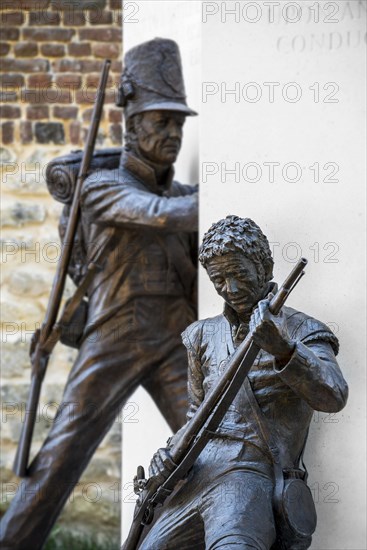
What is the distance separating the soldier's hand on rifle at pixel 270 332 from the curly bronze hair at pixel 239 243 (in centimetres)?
24

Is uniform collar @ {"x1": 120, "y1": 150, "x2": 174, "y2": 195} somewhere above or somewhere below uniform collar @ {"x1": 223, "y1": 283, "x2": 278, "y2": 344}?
above

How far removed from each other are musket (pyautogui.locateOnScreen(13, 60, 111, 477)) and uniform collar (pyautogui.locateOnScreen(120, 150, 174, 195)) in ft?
0.47

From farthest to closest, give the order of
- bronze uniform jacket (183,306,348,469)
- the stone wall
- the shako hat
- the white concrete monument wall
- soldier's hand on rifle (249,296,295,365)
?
the stone wall < the shako hat < the white concrete monument wall < bronze uniform jacket (183,306,348,469) < soldier's hand on rifle (249,296,295,365)

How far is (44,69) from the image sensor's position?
988 cm

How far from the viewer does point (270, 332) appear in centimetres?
471

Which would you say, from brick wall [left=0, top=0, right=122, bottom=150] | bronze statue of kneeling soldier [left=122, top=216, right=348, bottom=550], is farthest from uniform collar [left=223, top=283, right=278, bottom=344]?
brick wall [left=0, top=0, right=122, bottom=150]

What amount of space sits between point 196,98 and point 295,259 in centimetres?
163

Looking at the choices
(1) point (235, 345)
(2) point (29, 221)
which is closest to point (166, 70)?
(1) point (235, 345)

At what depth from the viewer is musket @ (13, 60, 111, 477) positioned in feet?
22.8

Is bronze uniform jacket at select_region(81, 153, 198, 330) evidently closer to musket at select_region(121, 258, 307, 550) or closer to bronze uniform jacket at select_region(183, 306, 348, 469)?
bronze uniform jacket at select_region(183, 306, 348, 469)

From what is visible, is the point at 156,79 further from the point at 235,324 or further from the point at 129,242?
the point at 235,324

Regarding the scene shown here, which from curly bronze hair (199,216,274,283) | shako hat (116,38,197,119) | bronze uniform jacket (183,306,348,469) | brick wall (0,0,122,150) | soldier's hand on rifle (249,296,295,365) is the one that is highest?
brick wall (0,0,122,150)

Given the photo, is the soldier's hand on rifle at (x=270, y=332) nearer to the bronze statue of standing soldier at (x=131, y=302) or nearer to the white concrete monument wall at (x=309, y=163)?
the white concrete monument wall at (x=309, y=163)

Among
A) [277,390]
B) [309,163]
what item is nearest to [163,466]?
[277,390]
